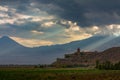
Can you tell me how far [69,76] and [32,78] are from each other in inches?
495

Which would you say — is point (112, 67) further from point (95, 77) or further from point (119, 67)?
point (95, 77)

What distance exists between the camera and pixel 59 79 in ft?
372

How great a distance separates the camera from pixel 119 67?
19312 cm

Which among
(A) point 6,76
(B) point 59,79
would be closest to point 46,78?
(B) point 59,79

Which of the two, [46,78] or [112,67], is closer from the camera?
[46,78]

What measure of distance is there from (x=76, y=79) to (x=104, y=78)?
936cm

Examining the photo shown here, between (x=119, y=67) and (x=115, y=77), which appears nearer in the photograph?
(x=115, y=77)

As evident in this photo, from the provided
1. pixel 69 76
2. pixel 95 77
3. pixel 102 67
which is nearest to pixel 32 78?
pixel 69 76

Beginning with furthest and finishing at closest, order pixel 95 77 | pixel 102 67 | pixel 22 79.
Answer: pixel 102 67 → pixel 95 77 → pixel 22 79

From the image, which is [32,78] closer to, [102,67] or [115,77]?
[115,77]

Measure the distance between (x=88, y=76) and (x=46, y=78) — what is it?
15.6 m

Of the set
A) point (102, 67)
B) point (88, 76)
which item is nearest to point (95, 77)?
point (88, 76)

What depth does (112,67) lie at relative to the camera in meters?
192

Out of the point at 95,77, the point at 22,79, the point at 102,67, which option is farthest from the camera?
the point at 102,67
